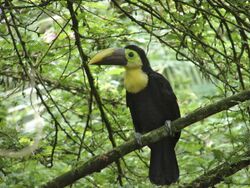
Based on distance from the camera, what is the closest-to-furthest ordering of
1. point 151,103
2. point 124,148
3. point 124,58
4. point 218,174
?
point 124,148
point 218,174
point 124,58
point 151,103

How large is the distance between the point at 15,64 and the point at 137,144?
112 cm

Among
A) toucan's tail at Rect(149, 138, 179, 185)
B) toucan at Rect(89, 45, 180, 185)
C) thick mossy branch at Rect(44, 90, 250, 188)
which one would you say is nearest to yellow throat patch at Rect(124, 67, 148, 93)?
toucan at Rect(89, 45, 180, 185)

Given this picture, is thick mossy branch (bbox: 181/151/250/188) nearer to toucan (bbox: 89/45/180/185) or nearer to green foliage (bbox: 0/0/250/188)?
green foliage (bbox: 0/0/250/188)

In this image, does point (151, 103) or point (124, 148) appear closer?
point (124, 148)

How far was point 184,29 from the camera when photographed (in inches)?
117

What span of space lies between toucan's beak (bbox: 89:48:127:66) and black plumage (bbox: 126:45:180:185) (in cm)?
11

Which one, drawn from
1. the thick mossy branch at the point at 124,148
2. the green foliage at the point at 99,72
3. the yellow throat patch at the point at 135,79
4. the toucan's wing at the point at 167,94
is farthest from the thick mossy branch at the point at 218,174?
the yellow throat patch at the point at 135,79

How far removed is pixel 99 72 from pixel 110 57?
0.41m

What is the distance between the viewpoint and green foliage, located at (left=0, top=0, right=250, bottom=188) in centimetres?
285

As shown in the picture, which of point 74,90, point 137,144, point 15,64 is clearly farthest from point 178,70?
point 137,144

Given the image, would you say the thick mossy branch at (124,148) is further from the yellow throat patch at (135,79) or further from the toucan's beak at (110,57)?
the yellow throat patch at (135,79)

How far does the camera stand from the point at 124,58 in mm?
3121

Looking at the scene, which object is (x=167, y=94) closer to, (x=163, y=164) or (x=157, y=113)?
(x=157, y=113)

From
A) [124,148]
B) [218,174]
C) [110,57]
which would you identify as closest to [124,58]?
[110,57]
